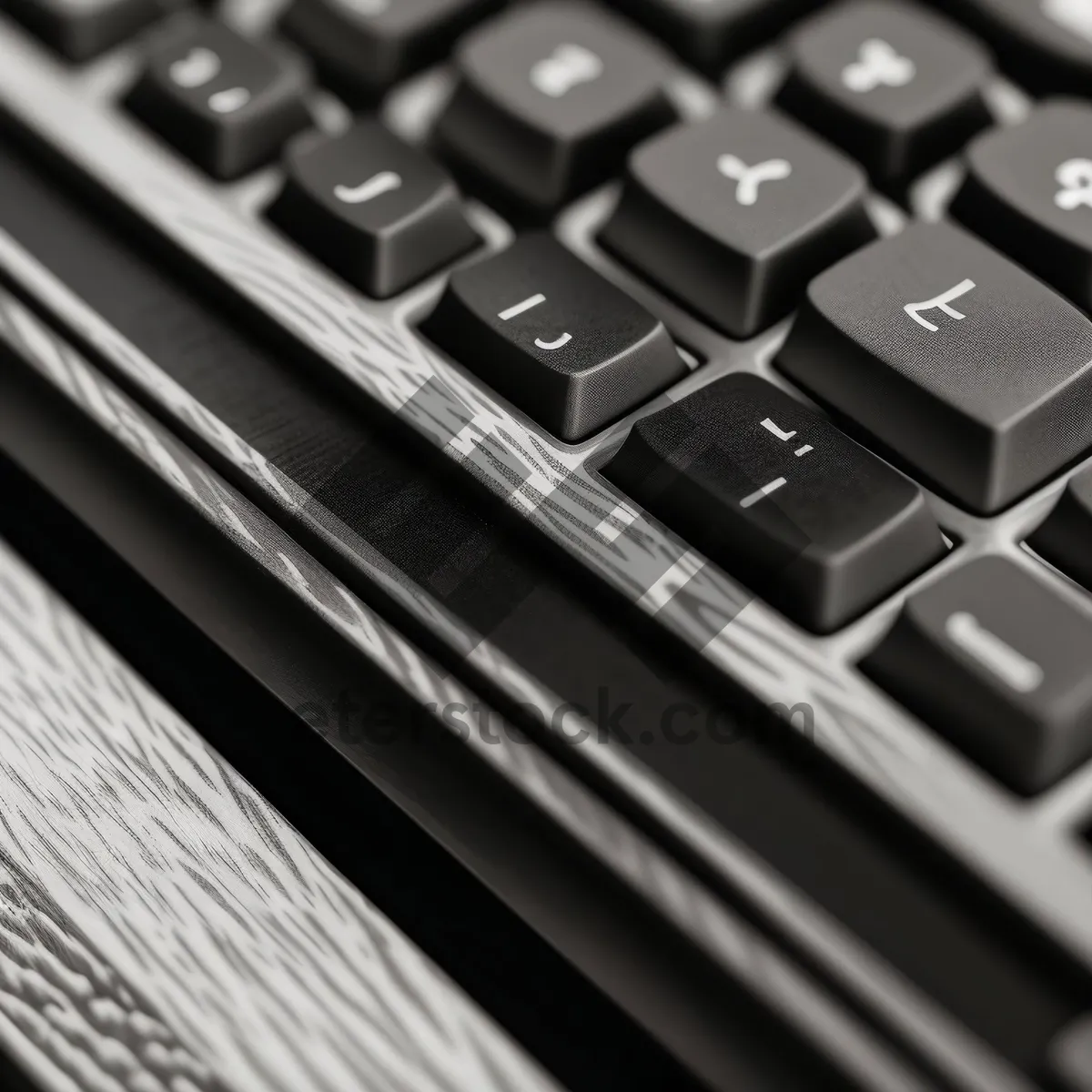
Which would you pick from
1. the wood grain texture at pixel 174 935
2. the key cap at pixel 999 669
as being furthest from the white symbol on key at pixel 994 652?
the wood grain texture at pixel 174 935

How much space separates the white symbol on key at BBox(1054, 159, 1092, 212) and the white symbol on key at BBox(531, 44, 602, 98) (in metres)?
0.11

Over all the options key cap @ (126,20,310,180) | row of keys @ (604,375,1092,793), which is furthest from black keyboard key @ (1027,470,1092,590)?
key cap @ (126,20,310,180)

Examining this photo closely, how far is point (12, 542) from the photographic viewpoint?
316 millimetres

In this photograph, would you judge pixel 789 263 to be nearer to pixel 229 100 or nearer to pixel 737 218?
pixel 737 218

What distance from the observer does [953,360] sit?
10.5 inches

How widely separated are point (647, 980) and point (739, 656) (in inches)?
2.4

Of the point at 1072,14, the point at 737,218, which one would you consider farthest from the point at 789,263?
the point at 1072,14

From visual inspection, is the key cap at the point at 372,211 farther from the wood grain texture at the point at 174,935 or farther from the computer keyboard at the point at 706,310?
the wood grain texture at the point at 174,935

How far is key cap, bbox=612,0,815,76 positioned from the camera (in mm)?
338

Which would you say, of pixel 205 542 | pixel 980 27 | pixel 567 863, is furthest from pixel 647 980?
pixel 980 27

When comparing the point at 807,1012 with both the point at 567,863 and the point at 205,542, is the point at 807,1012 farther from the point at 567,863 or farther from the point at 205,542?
the point at 205,542

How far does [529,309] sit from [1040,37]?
16 centimetres

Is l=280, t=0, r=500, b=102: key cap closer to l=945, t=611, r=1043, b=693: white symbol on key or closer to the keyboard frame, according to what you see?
the keyboard frame

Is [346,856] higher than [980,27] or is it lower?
lower
